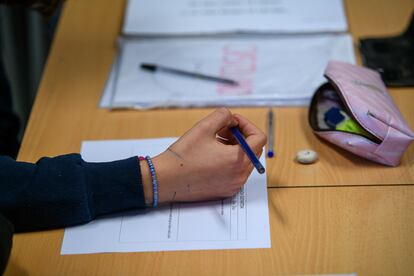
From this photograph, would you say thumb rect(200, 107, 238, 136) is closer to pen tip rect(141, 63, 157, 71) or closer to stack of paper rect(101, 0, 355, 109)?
stack of paper rect(101, 0, 355, 109)

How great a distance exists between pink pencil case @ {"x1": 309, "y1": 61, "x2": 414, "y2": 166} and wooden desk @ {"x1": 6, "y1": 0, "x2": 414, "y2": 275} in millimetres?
30

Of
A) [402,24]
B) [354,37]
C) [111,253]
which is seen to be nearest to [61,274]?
[111,253]

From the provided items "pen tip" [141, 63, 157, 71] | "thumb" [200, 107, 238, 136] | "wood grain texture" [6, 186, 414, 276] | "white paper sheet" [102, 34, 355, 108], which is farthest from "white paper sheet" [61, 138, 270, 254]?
"pen tip" [141, 63, 157, 71]

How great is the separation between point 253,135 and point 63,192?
0.32 metres

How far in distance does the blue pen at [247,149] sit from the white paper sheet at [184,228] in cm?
8

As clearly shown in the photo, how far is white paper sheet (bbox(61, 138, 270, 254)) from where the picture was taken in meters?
0.79

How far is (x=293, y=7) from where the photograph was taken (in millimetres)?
1228

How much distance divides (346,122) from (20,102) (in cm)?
112

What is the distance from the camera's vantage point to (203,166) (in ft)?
2.65

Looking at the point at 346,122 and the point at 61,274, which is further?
the point at 346,122

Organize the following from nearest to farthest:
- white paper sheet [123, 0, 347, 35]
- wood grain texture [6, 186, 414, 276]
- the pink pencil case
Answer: wood grain texture [6, 186, 414, 276]
the pink pencil case
white paper sheet [123, 0, 347, 35]

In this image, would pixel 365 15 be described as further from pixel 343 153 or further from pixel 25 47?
pixel 25 47

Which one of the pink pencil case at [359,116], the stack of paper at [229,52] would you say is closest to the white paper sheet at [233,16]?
the stack of paper at [229,52]

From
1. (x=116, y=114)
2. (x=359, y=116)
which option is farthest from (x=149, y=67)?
(x=359, y=116)
